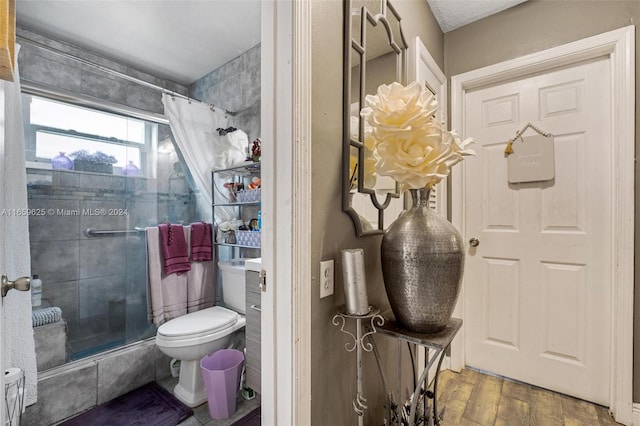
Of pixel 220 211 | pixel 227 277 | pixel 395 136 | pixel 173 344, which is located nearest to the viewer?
pixel 395 136

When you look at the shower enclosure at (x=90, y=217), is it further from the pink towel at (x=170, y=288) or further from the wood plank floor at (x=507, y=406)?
the wood plank floor at (x=507, y=406)

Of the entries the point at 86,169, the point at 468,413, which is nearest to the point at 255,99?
the point at 86,169

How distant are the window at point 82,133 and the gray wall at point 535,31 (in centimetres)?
246

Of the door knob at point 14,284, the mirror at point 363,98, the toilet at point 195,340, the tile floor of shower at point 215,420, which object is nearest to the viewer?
the door knob at point 14,284

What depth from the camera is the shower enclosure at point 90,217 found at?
1941 mm

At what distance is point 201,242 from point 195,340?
0.92m

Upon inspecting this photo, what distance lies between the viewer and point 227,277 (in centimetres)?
235

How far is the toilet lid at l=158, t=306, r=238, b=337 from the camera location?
5.88 feet

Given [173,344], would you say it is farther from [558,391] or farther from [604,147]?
[604,147]

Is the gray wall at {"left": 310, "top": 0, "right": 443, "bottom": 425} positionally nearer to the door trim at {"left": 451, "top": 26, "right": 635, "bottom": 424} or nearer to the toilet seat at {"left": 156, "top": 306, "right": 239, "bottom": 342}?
the toilet seat at {"left": 156, "top": 306, "right": 239, "bottom": 342}

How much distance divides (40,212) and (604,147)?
3.51 meters

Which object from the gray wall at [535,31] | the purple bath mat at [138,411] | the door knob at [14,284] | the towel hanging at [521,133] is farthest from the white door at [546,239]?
the door knob at [14,284]

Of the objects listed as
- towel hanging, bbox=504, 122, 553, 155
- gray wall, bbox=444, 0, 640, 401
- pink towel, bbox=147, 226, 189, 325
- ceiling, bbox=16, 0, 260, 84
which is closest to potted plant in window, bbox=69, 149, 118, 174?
pink towel, bbox=147, 226, 189, 325

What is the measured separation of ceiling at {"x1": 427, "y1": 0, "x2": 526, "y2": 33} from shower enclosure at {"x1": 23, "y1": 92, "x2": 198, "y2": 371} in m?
2.28
